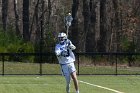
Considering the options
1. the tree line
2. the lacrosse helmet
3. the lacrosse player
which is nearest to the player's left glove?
the lacrosse player

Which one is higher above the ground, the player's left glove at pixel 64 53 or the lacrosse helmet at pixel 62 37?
the lacrosse helmet at pixel 62 37

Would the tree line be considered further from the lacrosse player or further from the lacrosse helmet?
the lacrosse helmet

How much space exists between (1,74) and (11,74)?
2.16 ft

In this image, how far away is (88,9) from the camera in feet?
181

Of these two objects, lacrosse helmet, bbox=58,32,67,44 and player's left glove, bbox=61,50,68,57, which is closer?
lacrosse helmet, bbox=58,32,67,44

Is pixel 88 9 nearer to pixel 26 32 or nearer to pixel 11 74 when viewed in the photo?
pixel 26 32

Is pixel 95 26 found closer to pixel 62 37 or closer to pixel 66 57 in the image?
pixel 66 57

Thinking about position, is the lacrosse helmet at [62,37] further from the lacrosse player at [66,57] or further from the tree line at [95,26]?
the tree line at [95,26]

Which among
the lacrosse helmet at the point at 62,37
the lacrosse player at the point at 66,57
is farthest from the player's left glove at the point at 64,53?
the lacrosse helmet at the point at 62,37

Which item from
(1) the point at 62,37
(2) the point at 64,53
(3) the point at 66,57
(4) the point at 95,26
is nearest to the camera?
(1) the point at 62,37

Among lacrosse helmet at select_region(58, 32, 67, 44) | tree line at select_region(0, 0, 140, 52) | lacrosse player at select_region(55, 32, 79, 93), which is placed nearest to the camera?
lacrosse helmet at select_region(58, 32, 67, 44)

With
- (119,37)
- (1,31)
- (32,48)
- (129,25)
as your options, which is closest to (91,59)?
(32,48)

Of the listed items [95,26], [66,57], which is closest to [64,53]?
[66,57]

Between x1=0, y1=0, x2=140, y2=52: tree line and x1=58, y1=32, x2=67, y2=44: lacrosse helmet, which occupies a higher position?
x1=58, y1=32, x2=67, y2=44: lacrosse helmet
